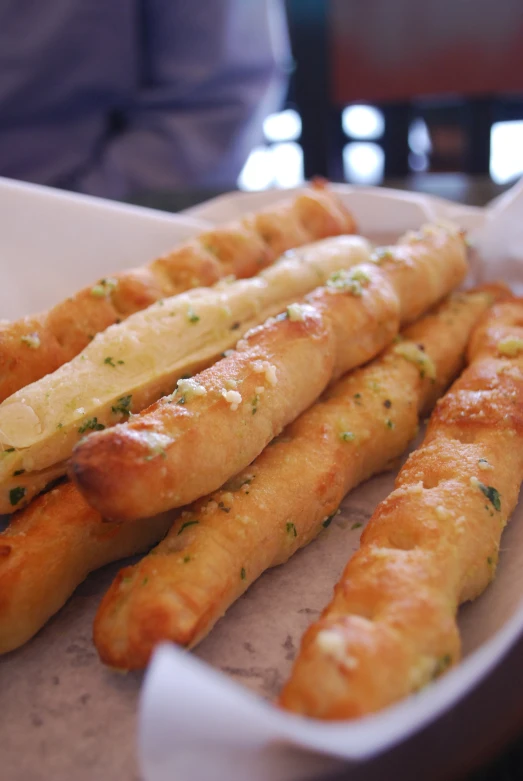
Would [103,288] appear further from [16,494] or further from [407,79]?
[407,79]

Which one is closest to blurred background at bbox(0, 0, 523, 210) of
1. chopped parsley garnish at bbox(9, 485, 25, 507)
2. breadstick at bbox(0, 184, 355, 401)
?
breadstick at bbox(0, 184, 355, 401)

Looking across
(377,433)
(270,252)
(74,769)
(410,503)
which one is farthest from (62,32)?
(74,769)

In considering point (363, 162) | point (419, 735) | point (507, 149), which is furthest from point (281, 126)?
point (419, 735)

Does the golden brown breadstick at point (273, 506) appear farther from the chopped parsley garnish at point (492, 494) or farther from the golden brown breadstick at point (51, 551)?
the chopped parsley garnish at point (492, 494)

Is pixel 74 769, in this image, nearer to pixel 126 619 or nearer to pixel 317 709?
pixel 126 619

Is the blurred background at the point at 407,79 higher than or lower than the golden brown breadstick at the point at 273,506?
higher

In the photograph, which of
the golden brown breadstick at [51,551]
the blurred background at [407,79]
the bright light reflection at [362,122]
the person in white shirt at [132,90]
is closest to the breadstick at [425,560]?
the golden brown breadstick at [51,551]
